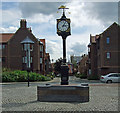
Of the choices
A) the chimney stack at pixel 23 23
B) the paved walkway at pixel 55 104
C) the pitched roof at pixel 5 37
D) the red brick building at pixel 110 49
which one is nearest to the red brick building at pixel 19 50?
the chimney stack at pixel 23 23

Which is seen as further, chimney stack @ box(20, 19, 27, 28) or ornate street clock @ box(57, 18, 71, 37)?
chimney stack @ box(20, 19, 27, 28)

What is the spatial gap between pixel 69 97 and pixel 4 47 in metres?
37.2

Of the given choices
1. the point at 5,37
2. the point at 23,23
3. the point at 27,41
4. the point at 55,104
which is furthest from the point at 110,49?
the point at 55,104

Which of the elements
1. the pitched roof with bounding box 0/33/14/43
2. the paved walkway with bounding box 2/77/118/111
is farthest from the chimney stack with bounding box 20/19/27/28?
the paved walkway with bounding box 2/77/118/111

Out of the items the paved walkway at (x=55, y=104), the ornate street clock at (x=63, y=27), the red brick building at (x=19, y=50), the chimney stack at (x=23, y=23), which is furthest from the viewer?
the red brick building at (x=19, y=50)

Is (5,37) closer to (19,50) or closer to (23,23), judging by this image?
(19,50)

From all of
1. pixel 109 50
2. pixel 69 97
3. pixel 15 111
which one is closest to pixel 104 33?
pixel 109 50

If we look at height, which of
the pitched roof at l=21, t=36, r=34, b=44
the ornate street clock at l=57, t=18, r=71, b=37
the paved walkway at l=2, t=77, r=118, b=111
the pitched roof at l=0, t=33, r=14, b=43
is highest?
the pitched roof at l=0, t=33, r=14, b=43

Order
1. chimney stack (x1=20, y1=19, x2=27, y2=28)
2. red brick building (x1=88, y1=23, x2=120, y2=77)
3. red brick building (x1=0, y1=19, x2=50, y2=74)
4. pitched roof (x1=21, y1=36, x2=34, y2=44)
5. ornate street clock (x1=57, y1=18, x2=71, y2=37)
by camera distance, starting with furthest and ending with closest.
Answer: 1. red brick building (x1=0, y1=19, x2=50, y2=74)
2. chimney stack (x1=20, y1=19, x2=27, y2=28)
3. pitched roof (x1=21, y1=36, x2=34, y2=44)
4. red brick building (x1=88, y1=23, x2=120, y2=77)
5. ornate street clock (x1=57, y1=18, x2=71, y2=37)

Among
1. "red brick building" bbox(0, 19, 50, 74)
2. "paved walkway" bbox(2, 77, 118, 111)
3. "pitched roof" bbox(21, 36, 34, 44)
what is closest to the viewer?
"paved walkway" bbox(2, 77, 118, 111)

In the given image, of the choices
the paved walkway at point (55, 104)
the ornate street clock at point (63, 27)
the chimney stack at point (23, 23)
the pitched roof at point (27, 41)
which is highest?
the chimney stack at point (23, 23)

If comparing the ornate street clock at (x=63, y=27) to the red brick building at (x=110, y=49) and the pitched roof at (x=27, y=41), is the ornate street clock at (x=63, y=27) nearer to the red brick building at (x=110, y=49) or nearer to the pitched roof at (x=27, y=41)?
the red brick building at (x=110, y=49)

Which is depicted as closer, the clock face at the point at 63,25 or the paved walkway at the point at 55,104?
the paved walkway at the point at 55,104

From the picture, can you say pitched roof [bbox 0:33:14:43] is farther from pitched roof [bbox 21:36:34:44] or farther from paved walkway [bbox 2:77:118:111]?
paved walkway [bbox 2:77:118:111]
